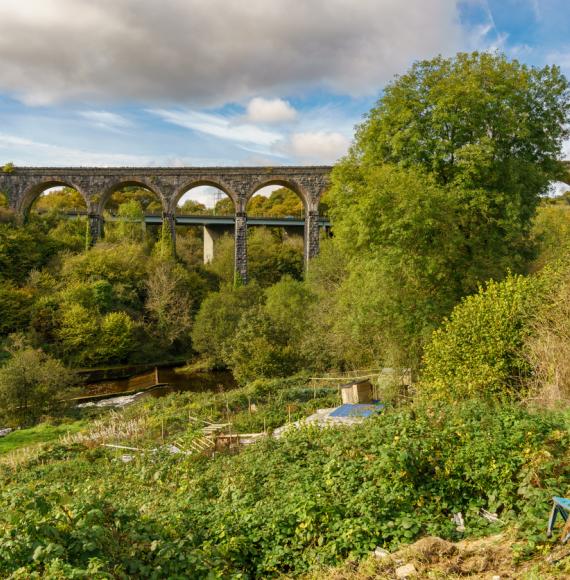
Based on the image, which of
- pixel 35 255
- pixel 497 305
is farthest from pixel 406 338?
pixel 35 255

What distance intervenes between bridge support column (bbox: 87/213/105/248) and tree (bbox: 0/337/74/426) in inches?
597

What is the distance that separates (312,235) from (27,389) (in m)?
17.0

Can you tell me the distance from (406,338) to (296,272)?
2428 centimetres

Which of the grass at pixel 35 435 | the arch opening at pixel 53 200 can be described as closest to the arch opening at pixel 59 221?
the arch opening at pixel 53 200

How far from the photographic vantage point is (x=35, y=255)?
1103 inches

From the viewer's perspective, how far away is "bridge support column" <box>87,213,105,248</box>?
100.0ft

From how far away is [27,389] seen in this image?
51.5ft

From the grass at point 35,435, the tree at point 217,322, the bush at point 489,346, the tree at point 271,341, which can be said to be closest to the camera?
the bush at point 489,346

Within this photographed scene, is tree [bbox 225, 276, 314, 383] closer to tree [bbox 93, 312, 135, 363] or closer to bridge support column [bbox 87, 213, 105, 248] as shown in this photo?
tree [bbox 93, 312, 135, 363]

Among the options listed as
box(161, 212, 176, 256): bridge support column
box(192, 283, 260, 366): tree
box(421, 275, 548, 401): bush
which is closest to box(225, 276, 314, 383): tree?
box(192, 283, 260, 366): tree

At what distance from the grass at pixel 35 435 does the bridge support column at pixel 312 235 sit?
16.3m

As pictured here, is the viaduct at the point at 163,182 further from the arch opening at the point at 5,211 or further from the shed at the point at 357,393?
the shed at the point at 357,393

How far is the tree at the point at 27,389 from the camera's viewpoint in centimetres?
1533

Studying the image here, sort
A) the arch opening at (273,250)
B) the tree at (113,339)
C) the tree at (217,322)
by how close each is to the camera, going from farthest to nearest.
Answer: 1. the arch opening at (273,250)
2. the tree at (113,339)
3. the tree at (217,322)
